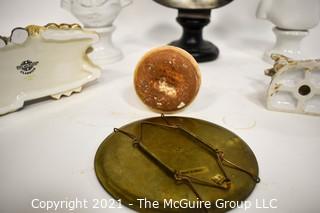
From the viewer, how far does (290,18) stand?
3.32ft

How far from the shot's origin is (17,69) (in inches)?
29.2

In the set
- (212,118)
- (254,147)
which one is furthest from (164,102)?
(254,147)

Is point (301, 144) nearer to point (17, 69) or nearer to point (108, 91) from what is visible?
point (108, 91)

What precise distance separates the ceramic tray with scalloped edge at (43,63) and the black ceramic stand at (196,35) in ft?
1.24

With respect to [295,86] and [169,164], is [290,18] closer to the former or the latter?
[295,86]

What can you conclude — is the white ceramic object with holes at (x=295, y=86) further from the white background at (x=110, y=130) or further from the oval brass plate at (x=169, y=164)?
the oval brass plate at (x=169, y=164)

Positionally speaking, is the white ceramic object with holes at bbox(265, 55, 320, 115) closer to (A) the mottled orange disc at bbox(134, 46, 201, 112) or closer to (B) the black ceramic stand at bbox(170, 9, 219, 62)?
(A) the mottled orange disc at bbox(134, 46, 201, 112)

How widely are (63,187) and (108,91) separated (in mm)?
391

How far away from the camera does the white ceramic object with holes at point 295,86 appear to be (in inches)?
29.6

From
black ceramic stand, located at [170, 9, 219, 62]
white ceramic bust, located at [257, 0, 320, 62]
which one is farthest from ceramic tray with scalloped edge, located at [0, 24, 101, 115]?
white ceramic bust, located at [257, 0, 320, 62]

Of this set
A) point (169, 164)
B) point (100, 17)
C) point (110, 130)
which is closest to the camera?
point (169, 164)

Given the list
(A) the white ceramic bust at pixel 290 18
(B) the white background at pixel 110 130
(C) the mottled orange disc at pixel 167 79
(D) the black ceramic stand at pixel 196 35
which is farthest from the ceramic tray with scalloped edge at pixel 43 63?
(A) the white ceramic bust at pixel 290 18

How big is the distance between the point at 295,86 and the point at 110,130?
0.45m

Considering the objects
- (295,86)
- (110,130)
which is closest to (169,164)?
(110,130)
